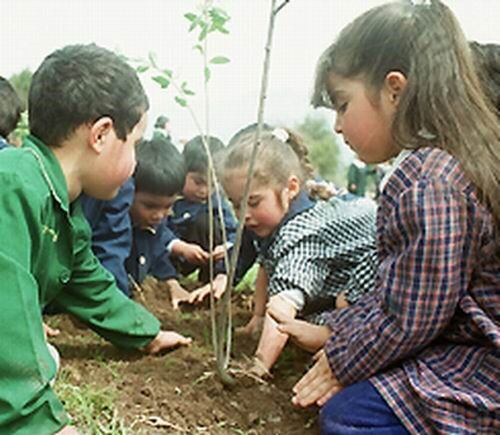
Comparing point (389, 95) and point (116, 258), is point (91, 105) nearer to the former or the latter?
point (389, 95)

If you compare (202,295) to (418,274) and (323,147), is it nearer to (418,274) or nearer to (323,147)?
(418,274)

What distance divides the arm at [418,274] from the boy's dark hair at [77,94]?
0.96m

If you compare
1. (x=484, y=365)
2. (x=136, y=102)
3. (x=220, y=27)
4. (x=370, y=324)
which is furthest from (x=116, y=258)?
(x=484, y=365)

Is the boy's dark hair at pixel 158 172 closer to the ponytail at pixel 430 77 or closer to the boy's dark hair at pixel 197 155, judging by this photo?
the boy's dark hair at pixel 197 155

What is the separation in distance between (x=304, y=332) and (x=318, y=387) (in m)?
0.26

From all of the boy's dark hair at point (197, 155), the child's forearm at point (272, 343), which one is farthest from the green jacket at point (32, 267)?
the boy's dark hair at point (197, 155)

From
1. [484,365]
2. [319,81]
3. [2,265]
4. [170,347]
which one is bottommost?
[170,347]

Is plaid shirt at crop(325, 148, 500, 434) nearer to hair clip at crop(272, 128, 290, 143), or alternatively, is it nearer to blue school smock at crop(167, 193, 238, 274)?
hair clip at crop(272, 128, 290, 143)

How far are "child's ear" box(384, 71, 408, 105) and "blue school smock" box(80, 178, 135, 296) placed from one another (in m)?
1.73

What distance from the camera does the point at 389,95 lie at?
2.12 metres

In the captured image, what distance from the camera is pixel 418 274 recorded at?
1872mm

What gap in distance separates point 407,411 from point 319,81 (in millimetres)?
1016

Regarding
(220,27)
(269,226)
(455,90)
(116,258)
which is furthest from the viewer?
(116,258)

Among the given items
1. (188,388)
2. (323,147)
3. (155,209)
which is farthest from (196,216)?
(323,147)
